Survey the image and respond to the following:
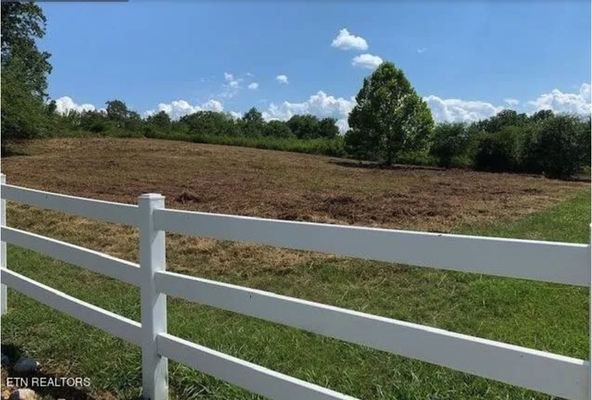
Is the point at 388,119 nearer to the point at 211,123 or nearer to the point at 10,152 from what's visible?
the point at 10,152

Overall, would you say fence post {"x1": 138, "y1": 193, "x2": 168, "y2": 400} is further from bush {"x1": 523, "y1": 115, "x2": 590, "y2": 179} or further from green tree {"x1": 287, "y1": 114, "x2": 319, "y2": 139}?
green tree {"x1": 287, "y1": 114, "x2": 319, "y2": 139}

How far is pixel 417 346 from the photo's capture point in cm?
203

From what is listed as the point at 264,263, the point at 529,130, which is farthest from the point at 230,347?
the point at 529,130

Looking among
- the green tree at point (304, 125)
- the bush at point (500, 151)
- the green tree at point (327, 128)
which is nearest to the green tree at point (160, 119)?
the green tree at point (304, 125)

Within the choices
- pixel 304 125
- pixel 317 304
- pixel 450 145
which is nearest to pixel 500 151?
pixel 450 145

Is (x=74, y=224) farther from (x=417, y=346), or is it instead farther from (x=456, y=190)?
(x=456, y=190)

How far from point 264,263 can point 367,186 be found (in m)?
11.4

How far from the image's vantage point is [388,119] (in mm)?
33719

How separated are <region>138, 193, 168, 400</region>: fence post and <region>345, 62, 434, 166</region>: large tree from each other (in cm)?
3040

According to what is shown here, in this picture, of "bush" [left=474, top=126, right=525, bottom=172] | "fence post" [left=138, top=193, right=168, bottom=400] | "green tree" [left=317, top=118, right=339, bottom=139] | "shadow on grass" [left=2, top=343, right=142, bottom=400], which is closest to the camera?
"fence post" [left=138, top=193, right=168, bottom=400]

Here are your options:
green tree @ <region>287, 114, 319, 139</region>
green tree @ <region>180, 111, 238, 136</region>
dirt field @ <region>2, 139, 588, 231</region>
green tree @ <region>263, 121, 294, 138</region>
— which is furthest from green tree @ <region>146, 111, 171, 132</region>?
dirt field @ <region>2, 139, 588, 231</region>

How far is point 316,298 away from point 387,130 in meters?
29.1

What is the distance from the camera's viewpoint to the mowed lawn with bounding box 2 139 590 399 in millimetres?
3305

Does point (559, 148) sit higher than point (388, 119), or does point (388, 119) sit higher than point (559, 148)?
point (388, 119)
